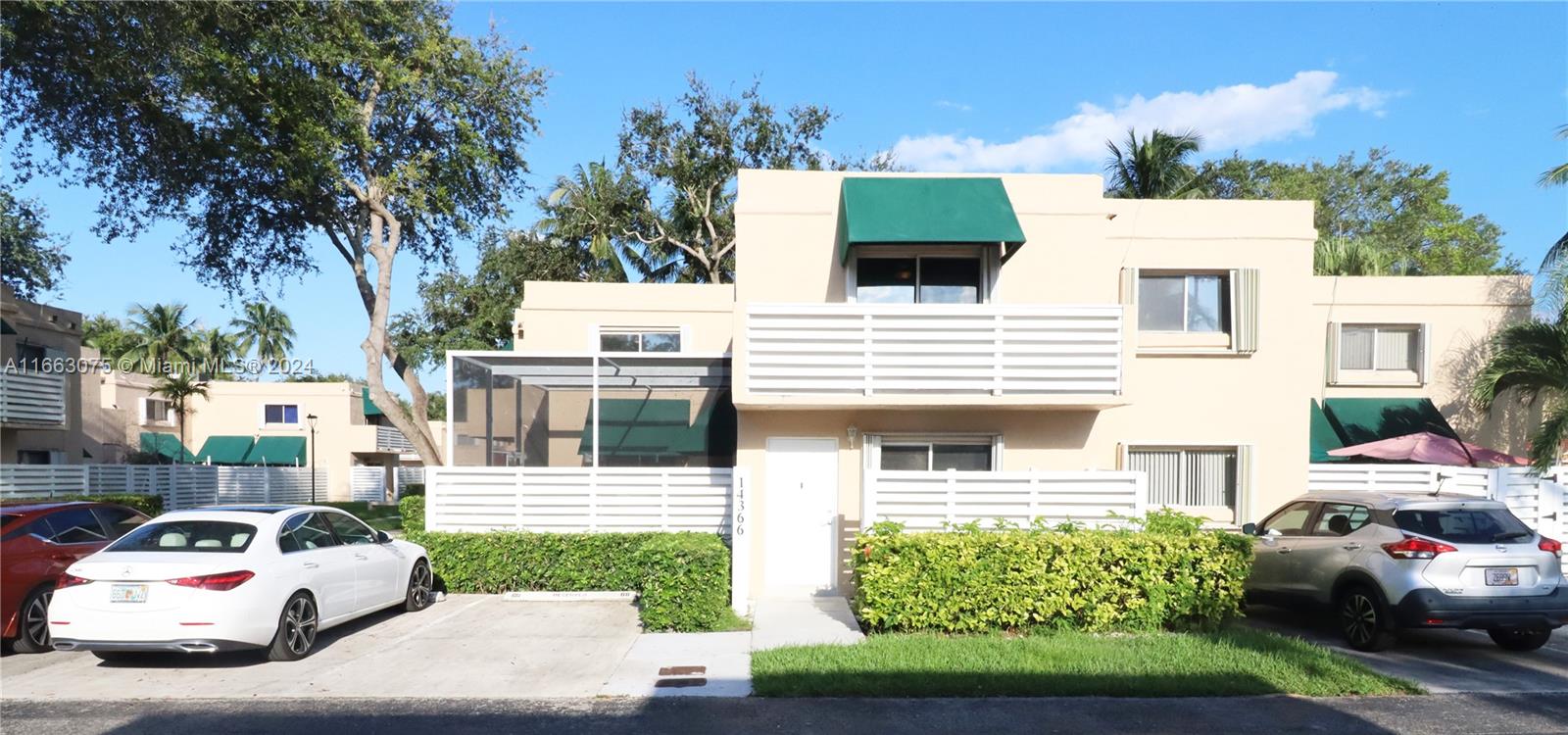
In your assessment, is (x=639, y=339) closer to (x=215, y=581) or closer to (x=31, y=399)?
(x=215, y=581)

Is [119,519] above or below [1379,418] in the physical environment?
below

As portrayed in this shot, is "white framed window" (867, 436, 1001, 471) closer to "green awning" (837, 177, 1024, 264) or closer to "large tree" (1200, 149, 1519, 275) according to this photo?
"green awning" (837, 177, 1024, 264)

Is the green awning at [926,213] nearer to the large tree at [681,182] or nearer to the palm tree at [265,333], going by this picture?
the large tree at [681,182]

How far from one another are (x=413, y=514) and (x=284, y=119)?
27.9 ft

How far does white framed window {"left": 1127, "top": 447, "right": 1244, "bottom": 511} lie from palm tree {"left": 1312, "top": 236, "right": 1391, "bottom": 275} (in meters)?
12.6

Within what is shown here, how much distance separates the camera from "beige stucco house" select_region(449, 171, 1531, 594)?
442 inches

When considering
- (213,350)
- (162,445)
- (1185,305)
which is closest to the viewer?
(1185,305)

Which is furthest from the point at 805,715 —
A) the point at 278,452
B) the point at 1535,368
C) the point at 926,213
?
the point at 278,452

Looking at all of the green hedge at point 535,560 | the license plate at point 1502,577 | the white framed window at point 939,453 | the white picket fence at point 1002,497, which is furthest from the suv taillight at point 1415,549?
the green hedge at point 535,560

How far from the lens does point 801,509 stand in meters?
12.2

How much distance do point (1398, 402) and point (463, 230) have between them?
764 inches

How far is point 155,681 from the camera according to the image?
783cm

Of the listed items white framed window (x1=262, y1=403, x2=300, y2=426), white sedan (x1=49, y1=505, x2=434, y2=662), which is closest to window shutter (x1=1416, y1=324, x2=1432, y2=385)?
white sedan (x1=49, y1=505, x2=434, y2=662)

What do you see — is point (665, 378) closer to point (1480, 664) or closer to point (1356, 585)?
point (1356, 585)
